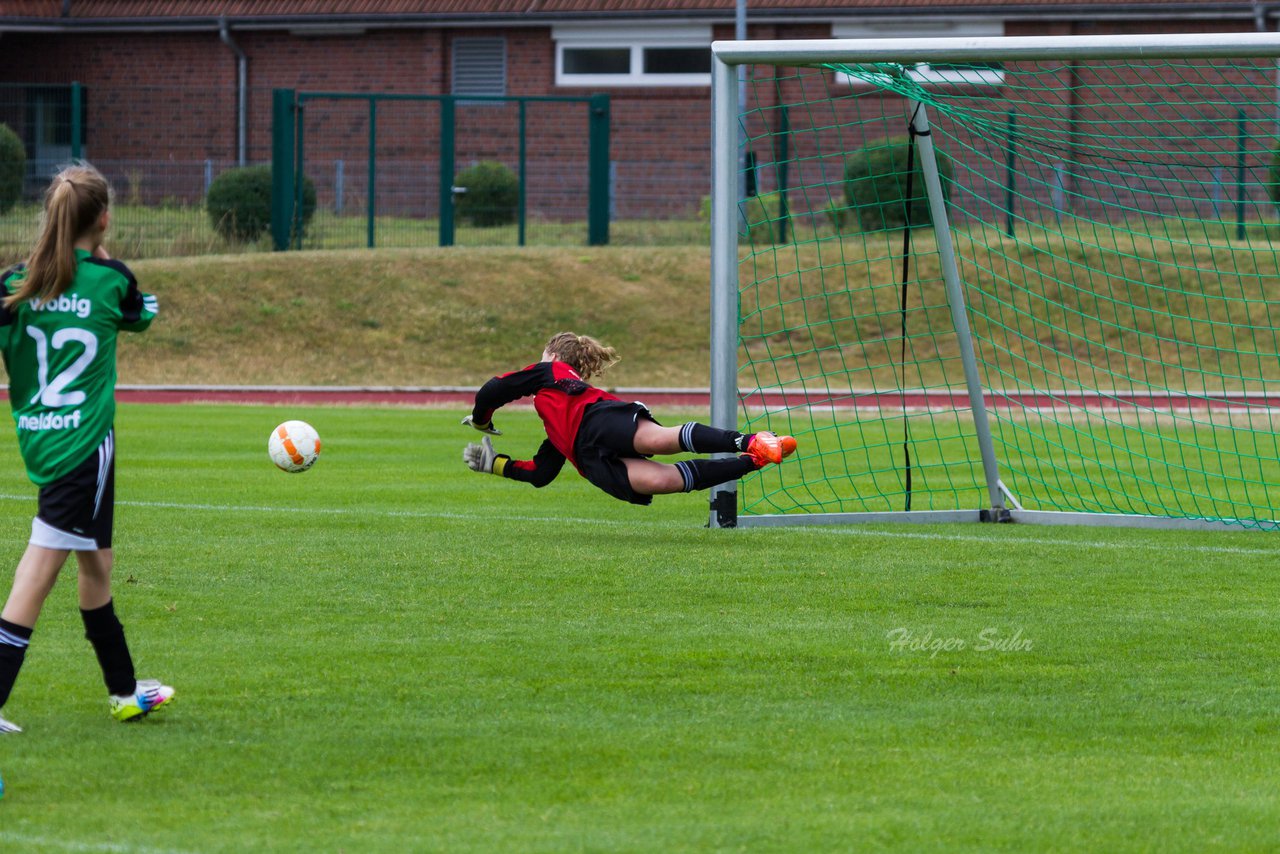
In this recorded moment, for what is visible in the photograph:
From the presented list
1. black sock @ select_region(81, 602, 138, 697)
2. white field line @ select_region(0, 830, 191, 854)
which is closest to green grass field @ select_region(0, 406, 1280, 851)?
white field line @ select_region(0, 830, 191, 854)

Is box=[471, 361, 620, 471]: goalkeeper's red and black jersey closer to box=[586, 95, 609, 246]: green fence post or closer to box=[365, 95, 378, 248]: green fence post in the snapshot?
box=[365, 95, 378, 248]: green fence post

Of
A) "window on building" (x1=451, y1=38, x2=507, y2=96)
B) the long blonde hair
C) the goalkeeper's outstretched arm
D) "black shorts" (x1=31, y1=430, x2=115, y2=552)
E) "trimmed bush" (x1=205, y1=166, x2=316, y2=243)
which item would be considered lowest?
the goalkeeper's outstretched arm

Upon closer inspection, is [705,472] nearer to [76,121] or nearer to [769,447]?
[769,447]

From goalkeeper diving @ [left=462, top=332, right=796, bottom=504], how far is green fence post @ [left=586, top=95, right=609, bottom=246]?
17.1 meters

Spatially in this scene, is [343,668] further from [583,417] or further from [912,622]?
[583,417]

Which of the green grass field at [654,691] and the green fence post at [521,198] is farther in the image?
the green fence post at [521,198]

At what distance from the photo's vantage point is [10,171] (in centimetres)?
2547

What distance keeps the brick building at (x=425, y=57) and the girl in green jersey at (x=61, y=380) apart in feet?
79.9

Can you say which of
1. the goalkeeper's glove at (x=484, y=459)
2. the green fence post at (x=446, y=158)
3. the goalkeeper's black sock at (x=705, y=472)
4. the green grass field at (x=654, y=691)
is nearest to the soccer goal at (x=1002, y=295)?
the goalkeeper's black sock at (x=705, y=472)

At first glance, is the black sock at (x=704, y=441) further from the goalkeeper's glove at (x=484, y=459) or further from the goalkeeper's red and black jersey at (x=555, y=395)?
the goalkeeper's glove at (x=484, y=459)

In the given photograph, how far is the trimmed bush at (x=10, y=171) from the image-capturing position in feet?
83.3

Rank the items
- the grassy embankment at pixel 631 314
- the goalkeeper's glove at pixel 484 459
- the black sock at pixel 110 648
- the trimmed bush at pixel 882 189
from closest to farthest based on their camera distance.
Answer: the black sock at pixel 110 648, the goalkeeper's glove at pixel 484 459, the grassy embankment at pixel 631 314, the trimmed bush at pixel 882 189

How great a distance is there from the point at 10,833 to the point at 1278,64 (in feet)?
31.0

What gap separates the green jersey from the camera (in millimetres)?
5047
